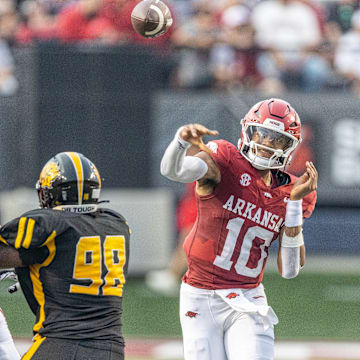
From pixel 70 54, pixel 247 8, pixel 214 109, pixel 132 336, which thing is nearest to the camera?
pixel 132 336

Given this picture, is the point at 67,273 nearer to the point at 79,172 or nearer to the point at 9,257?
the point at 9,257

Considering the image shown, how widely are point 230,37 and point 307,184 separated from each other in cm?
648

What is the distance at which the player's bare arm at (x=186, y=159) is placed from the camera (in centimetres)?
427

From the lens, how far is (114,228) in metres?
4.26

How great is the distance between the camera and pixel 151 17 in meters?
5.68

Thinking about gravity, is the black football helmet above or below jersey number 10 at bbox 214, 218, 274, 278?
above

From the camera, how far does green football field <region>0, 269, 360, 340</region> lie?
759 cm

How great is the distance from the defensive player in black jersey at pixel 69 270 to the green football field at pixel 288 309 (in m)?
3.33

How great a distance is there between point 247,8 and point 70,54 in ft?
8.84

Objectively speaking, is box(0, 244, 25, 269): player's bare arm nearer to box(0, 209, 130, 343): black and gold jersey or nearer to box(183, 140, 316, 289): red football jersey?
box(0, 209, 130, 343): black and gold jersey

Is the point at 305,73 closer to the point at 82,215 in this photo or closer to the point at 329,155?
the point at 329,155

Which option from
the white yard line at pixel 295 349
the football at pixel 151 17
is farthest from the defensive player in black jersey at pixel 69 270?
the white yard line at pixel 295 349

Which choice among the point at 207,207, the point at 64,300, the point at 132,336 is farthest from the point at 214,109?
the point at 64,300

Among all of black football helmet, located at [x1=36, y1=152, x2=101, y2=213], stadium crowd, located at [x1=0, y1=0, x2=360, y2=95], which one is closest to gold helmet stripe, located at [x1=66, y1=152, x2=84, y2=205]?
black football helmet, located at [x1=36, y1=152, x2=101, y2=213]
